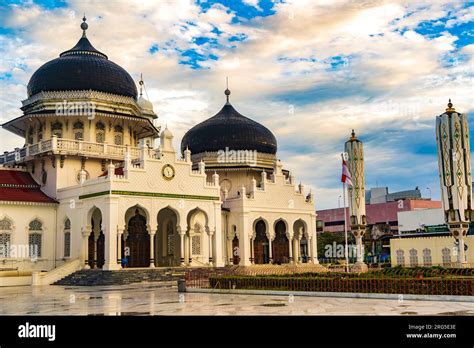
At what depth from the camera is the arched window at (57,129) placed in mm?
39156

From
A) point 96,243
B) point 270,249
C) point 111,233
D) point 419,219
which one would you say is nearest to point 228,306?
point 111,233

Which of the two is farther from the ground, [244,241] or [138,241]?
[138,241]

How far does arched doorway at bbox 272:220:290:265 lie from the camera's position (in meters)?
43.7

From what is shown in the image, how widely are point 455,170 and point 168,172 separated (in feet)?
52.0

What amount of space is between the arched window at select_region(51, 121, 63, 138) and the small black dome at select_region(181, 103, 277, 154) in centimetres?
1171

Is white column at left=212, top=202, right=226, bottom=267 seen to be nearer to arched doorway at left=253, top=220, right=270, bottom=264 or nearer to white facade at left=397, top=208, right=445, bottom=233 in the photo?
arched doorway at left=253, top=220, right=270, bottom=264

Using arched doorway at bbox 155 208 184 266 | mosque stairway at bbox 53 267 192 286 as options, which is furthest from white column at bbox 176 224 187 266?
mosque stairway at bbox 53 267 192 286

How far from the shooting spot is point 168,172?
3528 centimetres

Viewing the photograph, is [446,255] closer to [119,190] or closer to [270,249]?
[270,249]

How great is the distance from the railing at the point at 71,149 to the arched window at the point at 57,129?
5.45ft

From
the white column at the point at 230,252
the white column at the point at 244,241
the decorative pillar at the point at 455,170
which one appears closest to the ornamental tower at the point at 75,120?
the white column at the point at 244,241

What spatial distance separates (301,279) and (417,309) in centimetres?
661

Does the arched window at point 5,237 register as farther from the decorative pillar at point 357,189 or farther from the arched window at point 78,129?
the decorative pillar at point 357,189
